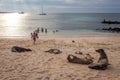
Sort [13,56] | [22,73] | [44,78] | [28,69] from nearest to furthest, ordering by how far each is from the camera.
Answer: [44,78], [22,73], [28,69], [13,56]

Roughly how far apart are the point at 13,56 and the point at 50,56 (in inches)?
94.0

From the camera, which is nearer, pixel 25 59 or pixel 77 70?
pixel 77 70

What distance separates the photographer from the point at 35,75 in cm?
1089

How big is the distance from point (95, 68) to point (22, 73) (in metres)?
3.73

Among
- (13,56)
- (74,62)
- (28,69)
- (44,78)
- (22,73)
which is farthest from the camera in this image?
(13,56)

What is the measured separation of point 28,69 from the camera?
12.0 metres

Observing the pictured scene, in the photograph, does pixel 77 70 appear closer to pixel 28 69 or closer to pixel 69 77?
pixel 69 77

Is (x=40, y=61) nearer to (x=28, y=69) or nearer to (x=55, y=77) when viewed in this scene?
(x=28, y=69)

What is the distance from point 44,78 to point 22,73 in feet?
4.44

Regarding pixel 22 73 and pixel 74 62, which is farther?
pixel 74 62

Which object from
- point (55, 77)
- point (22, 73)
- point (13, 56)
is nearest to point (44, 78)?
point (55, 77)

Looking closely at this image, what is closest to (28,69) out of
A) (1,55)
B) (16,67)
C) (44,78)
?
(16,67)

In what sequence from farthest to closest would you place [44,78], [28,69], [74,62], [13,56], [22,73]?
1. [13,56]
2. [74,62]
3. [28,69]
4. [22,73]
5. [44,78]

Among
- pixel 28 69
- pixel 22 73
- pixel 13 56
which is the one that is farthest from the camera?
pixel 13 56
